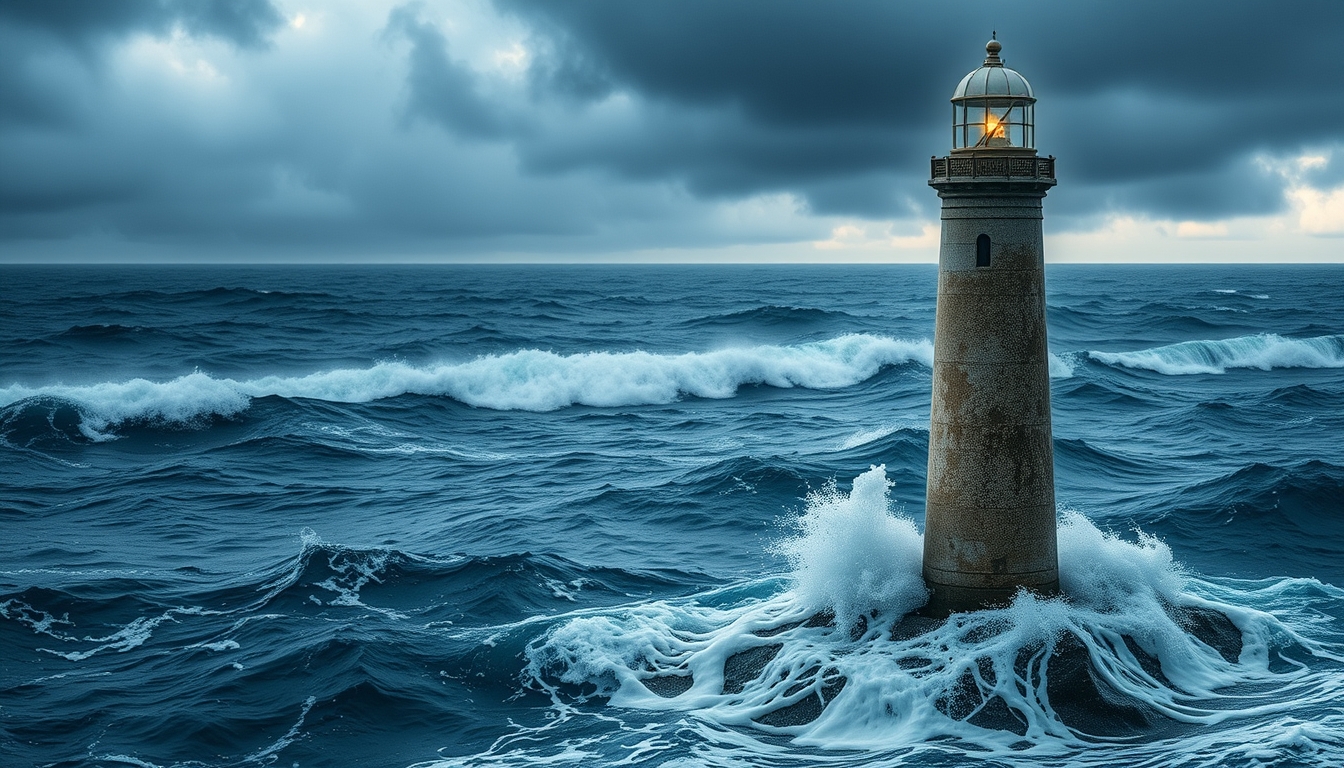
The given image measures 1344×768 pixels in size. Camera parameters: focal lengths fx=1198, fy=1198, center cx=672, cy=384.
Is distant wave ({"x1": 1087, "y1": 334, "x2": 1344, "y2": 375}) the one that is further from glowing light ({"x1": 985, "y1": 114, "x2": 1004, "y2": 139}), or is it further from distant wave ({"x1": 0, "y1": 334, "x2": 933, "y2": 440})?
glowing light ({"x1": 985, "y1": 114, "x2": 1004, "y2": 139})

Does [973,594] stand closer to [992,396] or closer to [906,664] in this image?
[906,664]

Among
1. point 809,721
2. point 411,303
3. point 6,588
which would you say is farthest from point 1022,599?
point 411,303

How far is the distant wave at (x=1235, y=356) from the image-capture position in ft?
142

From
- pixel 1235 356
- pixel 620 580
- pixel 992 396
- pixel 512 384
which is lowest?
pixel 620 580

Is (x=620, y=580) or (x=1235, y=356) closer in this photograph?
(x=620, y=580)

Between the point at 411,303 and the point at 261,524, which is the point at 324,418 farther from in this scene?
the point at 411,303

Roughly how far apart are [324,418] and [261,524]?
10661mm

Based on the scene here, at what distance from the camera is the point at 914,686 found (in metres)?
11.4

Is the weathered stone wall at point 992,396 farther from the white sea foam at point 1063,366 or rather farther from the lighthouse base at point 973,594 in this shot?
the white sea foam at point 1063,366

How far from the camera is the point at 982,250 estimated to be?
462 inches

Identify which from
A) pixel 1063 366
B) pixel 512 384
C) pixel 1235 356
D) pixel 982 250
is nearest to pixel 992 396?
pixel 982 250

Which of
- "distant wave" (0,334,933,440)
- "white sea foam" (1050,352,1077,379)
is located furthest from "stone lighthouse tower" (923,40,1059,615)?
"white sea foam" (1050,352,1077,379)

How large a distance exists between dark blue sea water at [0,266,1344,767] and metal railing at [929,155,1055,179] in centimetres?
363

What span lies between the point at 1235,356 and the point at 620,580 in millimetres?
36174
